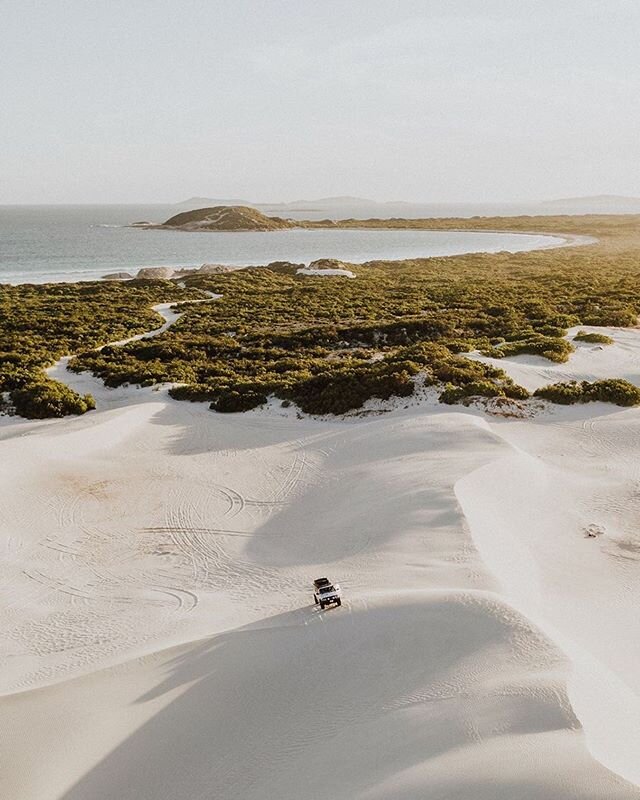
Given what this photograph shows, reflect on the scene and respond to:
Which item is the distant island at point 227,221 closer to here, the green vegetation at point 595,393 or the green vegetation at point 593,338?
the green vegetation at point 593,338

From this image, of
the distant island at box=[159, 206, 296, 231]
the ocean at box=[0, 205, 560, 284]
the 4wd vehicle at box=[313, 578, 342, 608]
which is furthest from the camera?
the distant island at box=[159, 206, 296, 231]

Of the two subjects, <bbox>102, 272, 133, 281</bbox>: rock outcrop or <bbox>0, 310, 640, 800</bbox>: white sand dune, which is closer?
<bbox>0, 310, 640, 800</bbox>: white sand dune

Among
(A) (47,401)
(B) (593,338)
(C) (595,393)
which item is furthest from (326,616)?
(B) (593,338)

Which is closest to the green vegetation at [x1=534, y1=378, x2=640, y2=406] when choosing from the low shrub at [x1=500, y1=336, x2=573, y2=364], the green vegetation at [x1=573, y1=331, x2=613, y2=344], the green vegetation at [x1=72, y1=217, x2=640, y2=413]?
the green vegetation at [x1=72, y1=217, x2=640, y2=413]

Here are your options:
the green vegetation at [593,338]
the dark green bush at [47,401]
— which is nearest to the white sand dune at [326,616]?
the dark green bush at [47,401]

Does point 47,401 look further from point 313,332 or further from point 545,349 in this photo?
point 545,349

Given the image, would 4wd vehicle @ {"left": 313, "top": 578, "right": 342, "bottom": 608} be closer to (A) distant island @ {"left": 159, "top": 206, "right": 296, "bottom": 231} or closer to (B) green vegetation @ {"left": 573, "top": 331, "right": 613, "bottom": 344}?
(B) green vegetation @ {"left": 573, "top": 331, "right": 613, "bottom": 344}

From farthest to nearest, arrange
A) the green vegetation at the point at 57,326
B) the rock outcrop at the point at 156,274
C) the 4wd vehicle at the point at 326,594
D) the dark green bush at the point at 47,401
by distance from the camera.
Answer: the rock outcrop at the point at 156,274 < the green vegetation at the point at 57,326 < the dark green bush at the point at 47,401 < the 4wd vehicle at the point at 326,594
